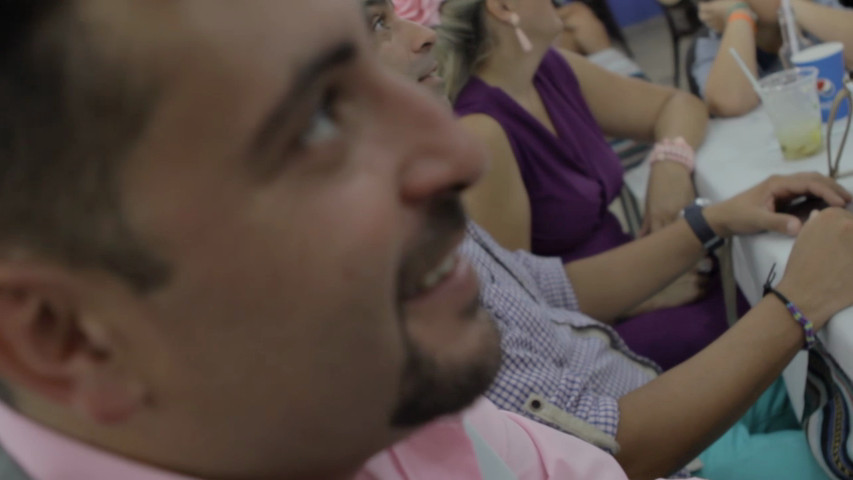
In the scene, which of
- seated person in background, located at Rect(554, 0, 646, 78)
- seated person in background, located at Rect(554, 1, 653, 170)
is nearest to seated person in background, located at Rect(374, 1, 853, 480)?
seated person in background, located at Rect(554, 1, 653, 170)

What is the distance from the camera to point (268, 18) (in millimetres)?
440

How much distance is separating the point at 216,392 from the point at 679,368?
806 mm

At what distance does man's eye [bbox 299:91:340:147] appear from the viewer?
0.47 metres

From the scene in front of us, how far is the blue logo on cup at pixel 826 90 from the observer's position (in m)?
1.46

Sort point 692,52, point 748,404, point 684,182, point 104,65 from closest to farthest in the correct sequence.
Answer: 1. point 104,65
2. point 748,404
3. point 684,182
4. point 692,52

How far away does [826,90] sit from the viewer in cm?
146

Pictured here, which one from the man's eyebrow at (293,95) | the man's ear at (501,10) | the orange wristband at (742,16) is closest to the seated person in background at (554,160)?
the man's ear at (501,10)

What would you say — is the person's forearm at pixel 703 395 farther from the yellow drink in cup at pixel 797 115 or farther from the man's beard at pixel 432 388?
the man's beard at pixel 432 388

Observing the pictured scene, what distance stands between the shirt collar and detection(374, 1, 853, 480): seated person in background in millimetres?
548

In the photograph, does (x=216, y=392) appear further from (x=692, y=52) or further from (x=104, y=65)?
(x=692, y=52)

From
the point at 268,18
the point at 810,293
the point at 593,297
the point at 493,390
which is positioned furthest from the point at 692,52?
the point at 268,18

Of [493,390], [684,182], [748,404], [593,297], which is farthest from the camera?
[684,182]

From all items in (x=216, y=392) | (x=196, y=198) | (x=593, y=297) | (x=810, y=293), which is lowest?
(x=593, y=297)

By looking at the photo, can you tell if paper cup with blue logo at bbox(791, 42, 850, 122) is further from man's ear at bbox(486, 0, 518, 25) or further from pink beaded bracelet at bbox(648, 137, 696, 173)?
man's ear at bbox(486, 0, 518, 25)
